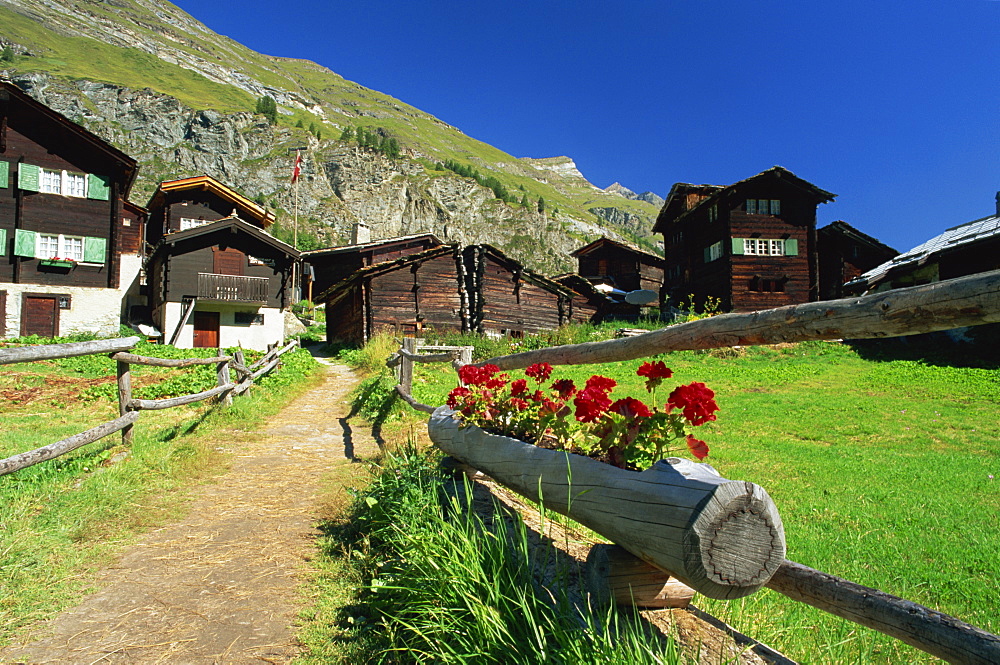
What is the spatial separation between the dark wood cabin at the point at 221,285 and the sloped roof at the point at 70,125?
3.77 meters

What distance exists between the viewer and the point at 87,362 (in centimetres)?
1509

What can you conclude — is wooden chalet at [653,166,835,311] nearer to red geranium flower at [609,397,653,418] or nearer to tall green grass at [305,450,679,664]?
tall green grass at [305,450,679,664]

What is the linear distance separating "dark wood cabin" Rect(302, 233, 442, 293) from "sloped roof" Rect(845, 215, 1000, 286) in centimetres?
2597

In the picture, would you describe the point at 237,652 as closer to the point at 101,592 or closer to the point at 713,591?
the point at 101,592

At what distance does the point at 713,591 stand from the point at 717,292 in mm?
30536

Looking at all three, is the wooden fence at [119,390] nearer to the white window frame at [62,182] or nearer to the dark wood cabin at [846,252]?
the white window frame at [62,182]

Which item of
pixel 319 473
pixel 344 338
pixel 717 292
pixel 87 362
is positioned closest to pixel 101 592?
pixel 319 473

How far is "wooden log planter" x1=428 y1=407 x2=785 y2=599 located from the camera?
76.5 inches

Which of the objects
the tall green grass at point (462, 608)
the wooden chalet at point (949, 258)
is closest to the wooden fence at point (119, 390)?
the tall green grass at point (462, 608)

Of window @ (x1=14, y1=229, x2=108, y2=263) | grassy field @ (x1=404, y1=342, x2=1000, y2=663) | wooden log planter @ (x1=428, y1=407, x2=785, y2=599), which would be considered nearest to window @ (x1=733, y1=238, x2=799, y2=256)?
grassy field @ (x1=404, y1=342, x2=1000, y2=663)

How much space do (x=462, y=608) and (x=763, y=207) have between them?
104ft

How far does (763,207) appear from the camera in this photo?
95.4 ft

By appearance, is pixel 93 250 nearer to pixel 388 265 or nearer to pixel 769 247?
pixel 388 265

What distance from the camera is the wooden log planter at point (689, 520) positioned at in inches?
76.5
